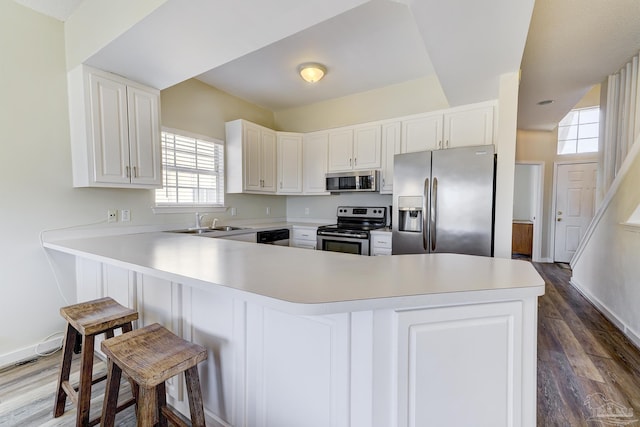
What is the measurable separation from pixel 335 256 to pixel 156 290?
108 centimetres

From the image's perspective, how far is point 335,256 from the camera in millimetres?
1491

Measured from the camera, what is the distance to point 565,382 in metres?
1.90


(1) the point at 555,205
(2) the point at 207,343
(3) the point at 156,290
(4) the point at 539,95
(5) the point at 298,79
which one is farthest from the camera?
(1) the point at 555,205

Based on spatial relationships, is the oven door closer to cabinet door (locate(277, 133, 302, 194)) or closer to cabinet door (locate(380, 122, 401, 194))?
cabinet door (locate(380, 122, 401, 194))

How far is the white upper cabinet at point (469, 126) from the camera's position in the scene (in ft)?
9.21

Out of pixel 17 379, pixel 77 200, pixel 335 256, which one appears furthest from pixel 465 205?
pixel 17 379

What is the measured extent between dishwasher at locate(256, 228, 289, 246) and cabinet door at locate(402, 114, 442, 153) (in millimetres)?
1897

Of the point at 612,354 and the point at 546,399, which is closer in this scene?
the point at 546,399

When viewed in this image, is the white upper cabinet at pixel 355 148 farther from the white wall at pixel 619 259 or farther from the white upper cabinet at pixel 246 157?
the white wall at pixel 619 259

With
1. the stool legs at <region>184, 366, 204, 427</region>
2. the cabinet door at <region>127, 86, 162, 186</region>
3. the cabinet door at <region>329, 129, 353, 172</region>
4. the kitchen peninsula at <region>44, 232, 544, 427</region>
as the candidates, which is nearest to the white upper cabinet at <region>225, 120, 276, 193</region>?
the cabinet door at <region>329, 129, 353, 172</region>

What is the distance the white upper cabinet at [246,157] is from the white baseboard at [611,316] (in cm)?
413

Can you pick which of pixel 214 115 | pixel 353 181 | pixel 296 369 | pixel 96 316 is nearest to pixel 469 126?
pixel 353 181

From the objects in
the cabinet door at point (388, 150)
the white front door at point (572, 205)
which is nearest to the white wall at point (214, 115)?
the cabinet door at point (388, 150)

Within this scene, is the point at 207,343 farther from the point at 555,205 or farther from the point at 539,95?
the point at 555,205
